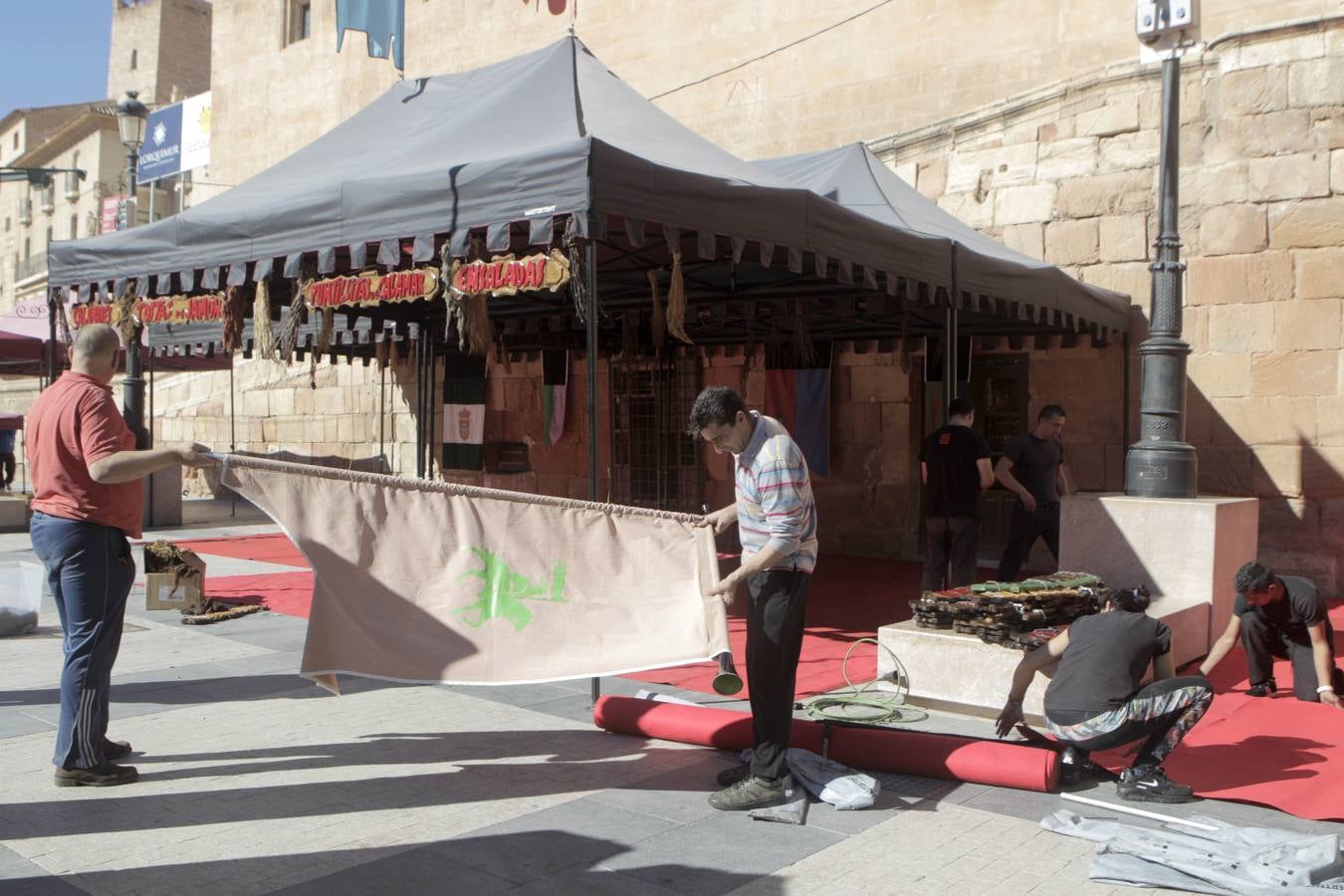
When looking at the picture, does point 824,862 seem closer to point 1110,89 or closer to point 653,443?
point 1110,89

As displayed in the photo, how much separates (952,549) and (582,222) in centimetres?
418

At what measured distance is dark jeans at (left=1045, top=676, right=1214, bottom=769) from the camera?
468 cm

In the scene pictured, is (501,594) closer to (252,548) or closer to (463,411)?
(252,548)

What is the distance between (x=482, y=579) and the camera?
16.4 feet

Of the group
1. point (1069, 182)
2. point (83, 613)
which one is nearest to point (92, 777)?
point (83, 613)

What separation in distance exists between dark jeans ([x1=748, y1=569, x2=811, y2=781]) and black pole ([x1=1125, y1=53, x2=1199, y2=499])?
13.8 ft

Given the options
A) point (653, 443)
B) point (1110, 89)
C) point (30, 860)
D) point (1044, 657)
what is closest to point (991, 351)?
point (1110, 89)

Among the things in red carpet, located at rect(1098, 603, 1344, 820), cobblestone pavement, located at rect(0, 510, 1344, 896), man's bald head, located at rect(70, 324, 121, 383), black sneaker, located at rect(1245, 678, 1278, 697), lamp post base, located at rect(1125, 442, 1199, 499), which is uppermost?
man's bald head, located at rect(70, 324, 121, 383)

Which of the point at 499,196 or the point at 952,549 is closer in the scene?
the point at 499,196

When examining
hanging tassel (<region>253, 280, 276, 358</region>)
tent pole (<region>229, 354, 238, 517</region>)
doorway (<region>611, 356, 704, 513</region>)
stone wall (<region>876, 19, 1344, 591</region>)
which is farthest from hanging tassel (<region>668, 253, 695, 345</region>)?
tent pole (<region>229, 354, 238, 517</region>)

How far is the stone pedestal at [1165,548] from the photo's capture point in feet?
23.8

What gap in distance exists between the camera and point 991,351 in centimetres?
1241

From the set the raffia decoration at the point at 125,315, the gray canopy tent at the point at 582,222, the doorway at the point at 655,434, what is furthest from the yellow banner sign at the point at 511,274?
the doorway at the point at 655,434

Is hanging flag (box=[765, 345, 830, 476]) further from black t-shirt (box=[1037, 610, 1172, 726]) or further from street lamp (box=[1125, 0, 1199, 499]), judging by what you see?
black t-shirt (box=[1037, 610, 1172, 726])
